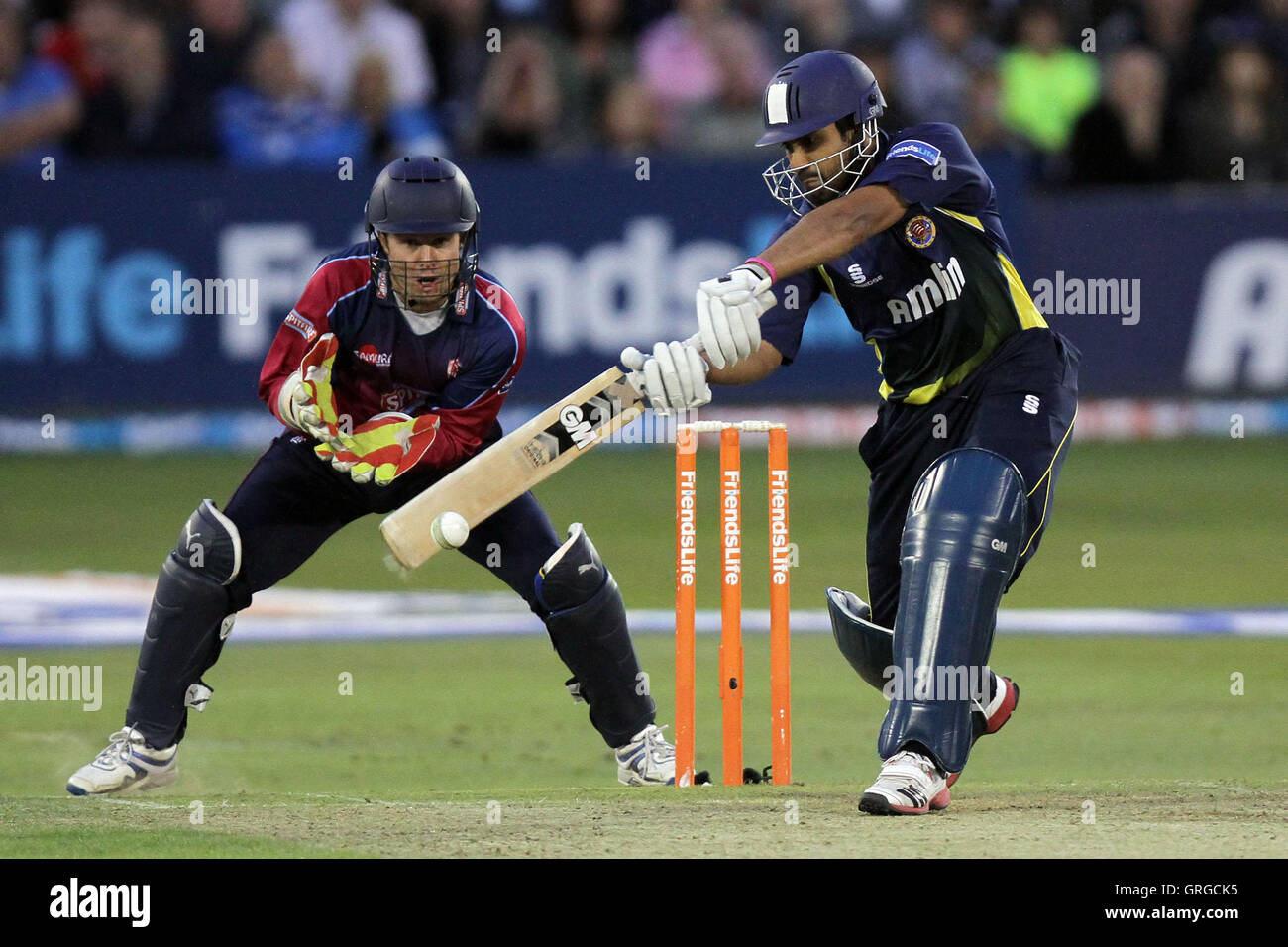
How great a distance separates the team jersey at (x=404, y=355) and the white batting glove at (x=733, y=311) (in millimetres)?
1353

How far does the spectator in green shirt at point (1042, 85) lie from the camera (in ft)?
50.7

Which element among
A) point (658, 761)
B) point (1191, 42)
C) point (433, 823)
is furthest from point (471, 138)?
point (433, 823)

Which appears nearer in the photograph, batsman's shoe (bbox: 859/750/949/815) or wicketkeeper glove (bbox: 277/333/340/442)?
batsman's shoe (bbox: 859/750/949/815)

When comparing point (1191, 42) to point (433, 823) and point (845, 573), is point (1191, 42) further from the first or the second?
point (433, 823)

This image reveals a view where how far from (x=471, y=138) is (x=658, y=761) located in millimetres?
9144

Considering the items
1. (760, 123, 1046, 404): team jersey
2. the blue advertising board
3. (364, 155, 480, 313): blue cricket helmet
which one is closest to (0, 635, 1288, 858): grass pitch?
(760, 123, 1046, 404): team jersey

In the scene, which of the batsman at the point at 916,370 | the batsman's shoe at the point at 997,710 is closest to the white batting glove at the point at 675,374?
the batsman at the point at 916,370

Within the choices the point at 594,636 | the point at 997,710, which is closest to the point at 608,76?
the point at 594,636

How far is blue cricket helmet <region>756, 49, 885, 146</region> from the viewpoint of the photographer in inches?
219

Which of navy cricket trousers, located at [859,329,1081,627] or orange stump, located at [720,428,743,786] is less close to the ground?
navy cricket trousers, located at [859,329,1081,627]

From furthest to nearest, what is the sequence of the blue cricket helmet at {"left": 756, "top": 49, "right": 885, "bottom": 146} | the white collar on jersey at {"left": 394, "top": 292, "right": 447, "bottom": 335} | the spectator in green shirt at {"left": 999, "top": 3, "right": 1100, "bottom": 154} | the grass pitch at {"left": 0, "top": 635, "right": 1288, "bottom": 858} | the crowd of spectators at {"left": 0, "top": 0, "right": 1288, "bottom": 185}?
the spectator in green shirt at {"left": 999, "top": 3, "right": 1100, "bottom": 154}, the crowd of spectators at {"left": 0, "top": 0, "right": 1288, "bottom": 185}, the white collar on jersey at {"left": 394, "top": 292, "right": 447, "bottom": 335}, the blue cricket helmet at {"left": 756, "top": 49, "right": 885, "bottom": 146}, the grass pitch at {"left": 0, "top": 635, "right": 1288, "bottom": 858}

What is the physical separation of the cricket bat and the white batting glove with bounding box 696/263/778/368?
45 centimetres

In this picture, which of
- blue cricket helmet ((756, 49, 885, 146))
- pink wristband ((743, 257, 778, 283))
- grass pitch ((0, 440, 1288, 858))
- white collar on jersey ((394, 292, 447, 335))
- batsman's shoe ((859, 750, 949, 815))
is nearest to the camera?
grass pitch ((0, 440, 1288, 858))

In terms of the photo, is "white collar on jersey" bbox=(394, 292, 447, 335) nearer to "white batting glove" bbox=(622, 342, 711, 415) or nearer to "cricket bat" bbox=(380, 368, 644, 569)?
"cricket bat" bbox=(380, 368, 644, 569)
